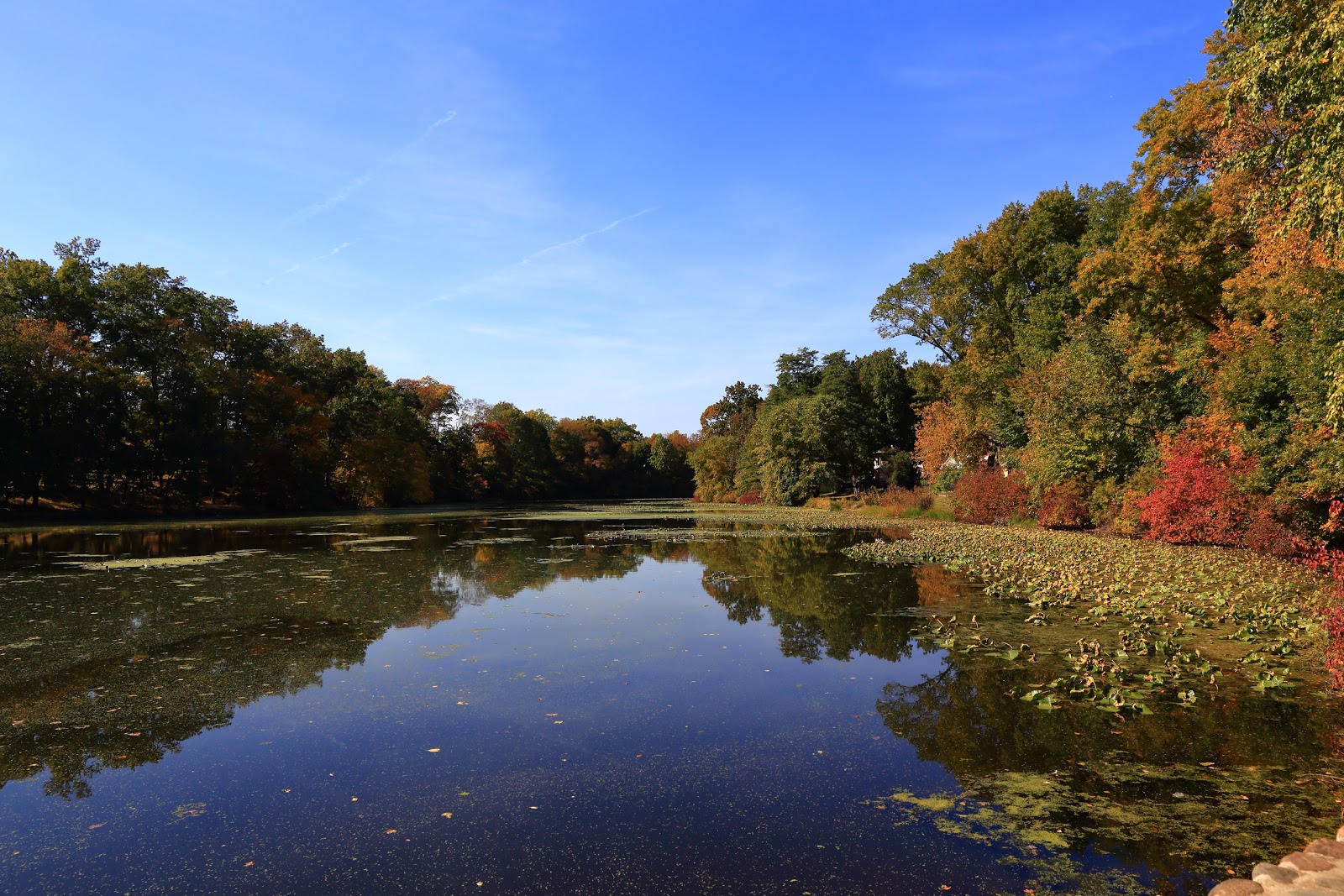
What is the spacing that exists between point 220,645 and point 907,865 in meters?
9.78

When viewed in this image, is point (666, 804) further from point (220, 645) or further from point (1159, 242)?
point (1159, 242)

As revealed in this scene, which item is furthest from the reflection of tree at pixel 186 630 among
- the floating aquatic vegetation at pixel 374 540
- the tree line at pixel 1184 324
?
the tree line at pixel 1184 324

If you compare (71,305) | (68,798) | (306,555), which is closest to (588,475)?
(71,305)

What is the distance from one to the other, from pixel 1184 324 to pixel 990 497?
11312 millimetres

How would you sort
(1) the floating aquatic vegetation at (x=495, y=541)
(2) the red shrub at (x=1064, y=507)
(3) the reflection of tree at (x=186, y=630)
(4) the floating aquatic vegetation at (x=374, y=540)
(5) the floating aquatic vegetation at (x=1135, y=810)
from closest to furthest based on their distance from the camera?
1. (5) the floating aquatic vegetation at (x=1135, y=810)
2. (3) the reflection of tree at (x=186, y=630)
3. (4) the floating aquatic vegetation at (x=374, y=540)
4. (1) the floating aquatic vegetation at (x=495, y=541)
5. (2) the red shrub at (x=1064, y=507)

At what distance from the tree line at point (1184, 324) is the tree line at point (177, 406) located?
144ft

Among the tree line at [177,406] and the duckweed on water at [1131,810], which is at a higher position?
the tree line at [177,406]

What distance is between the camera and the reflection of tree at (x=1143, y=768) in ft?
15.5

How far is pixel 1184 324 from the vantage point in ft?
77.7

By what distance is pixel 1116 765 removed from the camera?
19.4 ft

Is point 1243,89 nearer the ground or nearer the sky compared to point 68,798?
nearer the sky

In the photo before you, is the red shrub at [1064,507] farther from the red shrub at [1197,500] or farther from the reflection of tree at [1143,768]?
the reflection of tree at [1143,768]

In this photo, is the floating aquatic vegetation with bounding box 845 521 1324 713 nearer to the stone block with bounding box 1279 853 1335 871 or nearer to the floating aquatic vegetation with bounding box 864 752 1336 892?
the floating aquatic vegetation with bounding box 864 752 1336 892

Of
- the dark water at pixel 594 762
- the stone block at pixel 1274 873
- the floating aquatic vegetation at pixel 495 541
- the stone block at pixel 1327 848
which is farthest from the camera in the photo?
the floating aquatic vegetation at pixel 495 541
